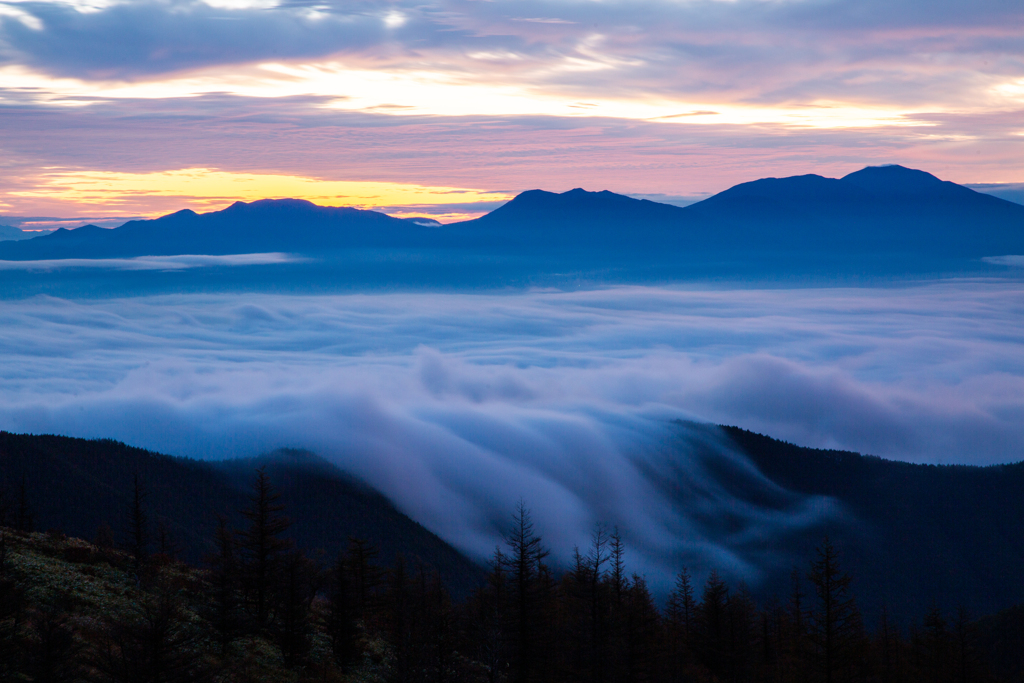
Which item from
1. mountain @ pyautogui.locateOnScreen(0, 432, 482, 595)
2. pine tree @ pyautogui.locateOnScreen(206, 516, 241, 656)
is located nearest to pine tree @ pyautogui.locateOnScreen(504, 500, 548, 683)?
pine tree @ pyautogui.locateOnScreen(206, 516, 241, 656)

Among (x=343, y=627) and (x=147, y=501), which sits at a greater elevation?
(x=343, y=627)

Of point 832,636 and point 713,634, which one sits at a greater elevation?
point 832,636

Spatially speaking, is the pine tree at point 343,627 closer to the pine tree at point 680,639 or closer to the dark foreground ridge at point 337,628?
the dark foreground ridge at point 337,628

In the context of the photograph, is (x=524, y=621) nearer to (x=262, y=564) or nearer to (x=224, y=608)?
(x=262, y=564)

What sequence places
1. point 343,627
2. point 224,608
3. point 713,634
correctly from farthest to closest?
1. point 713,634
2. point 343,627
3. point 224,608

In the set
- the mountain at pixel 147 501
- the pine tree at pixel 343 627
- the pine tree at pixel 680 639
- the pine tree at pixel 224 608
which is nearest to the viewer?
the pine tree at pixel 224 608

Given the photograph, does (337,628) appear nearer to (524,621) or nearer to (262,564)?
(262,564)

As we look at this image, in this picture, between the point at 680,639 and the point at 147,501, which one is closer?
the point at 680,639

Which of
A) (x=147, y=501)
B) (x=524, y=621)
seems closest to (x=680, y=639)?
(x=524, y=621)

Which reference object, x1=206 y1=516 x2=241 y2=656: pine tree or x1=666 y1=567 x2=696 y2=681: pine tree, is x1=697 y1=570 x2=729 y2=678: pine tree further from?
x1=206 y1=516 x2=241 y2=656: pine tree

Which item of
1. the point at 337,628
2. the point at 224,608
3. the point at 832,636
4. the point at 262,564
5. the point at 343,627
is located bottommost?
the point at 832,636

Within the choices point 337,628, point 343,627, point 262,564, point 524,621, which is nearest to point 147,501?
point 262,564

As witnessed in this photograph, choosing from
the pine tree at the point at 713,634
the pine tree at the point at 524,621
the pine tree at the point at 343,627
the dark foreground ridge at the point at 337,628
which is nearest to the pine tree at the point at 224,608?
the dark foreground ridge at the point at 337,628

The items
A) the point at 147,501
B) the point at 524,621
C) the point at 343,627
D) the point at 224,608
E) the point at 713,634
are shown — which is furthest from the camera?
the point at 147,501
